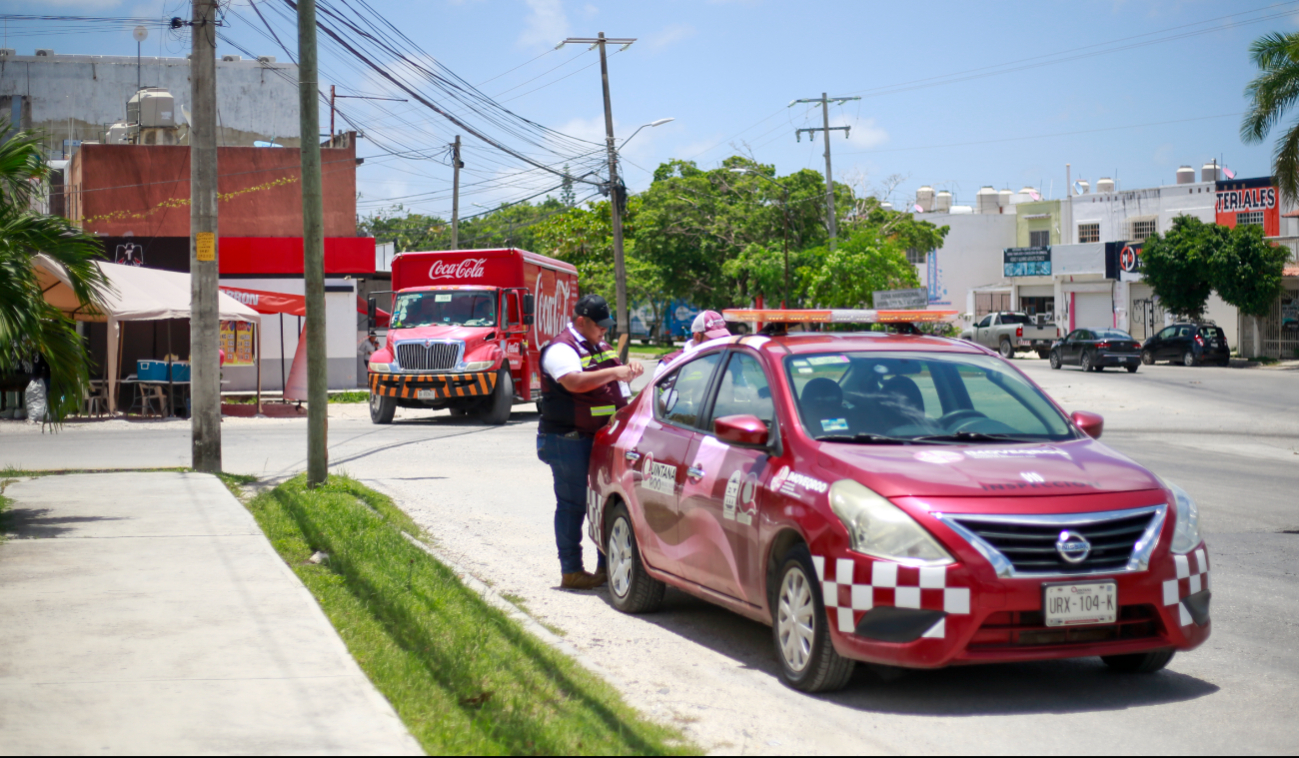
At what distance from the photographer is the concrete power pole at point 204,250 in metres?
13.4

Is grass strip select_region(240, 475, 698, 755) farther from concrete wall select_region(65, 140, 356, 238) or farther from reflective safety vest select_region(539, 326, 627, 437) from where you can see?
concrete wall select_region(65, 140, 356, 238)

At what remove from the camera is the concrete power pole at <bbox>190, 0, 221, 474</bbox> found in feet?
44.0

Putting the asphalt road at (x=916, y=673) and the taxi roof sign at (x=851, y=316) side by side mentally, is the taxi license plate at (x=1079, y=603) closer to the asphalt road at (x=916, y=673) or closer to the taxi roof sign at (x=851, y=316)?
the asphalt road at (x=916, y=673)

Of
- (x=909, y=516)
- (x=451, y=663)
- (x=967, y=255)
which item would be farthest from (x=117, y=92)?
(x=909, y=516)

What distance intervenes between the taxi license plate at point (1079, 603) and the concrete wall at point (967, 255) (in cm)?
6642

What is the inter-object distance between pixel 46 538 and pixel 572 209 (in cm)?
6743

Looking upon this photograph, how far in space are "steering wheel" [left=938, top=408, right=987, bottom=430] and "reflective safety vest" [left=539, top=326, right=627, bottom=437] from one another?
98.0 inches

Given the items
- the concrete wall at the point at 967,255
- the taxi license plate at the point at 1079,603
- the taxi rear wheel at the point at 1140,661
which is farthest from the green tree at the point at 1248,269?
the taxi license plate at the point at 1079,603

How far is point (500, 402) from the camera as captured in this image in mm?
23234

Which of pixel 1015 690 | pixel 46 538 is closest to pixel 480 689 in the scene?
pixel 1015 690

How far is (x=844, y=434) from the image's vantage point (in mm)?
5719

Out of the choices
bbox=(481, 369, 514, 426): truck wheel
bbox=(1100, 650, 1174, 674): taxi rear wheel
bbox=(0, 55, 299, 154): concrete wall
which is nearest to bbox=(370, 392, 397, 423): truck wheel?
bbox=(481, 369, 514, 426): truck wheel

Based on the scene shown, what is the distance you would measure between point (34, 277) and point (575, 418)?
4608 mm

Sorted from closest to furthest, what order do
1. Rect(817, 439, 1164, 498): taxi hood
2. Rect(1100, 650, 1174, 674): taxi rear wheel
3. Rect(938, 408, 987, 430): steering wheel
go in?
Rect(817, 439, 1164, 498): taxi hood, Rect(1100, 650, 1174, 674): taxi rear wheel, Rect(938, 408, 987, 430): steering wheel
